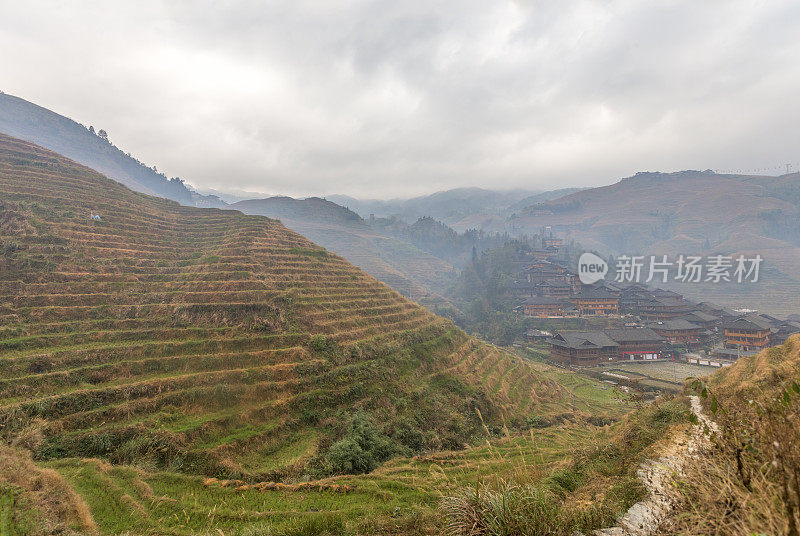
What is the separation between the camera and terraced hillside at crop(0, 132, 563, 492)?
16312mm

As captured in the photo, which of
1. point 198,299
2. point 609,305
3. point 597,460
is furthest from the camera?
point 609,305

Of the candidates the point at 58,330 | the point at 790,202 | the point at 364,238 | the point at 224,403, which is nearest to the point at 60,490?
the point at 224,403

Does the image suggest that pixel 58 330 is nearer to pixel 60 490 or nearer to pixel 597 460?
pixel 60 490

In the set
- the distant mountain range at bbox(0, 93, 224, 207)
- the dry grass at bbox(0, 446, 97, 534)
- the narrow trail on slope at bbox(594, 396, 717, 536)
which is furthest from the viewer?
the distant mountain range at bbox(0, 93, 224, 207)

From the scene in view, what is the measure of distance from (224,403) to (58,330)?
41.9ft

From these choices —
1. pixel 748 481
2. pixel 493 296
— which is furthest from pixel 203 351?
pixel 493 296

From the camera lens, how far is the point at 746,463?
318 centimetres

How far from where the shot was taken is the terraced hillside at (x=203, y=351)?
16.3 metres

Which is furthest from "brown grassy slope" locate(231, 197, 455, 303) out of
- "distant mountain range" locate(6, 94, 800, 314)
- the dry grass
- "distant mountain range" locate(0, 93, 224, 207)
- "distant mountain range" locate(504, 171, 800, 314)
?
the dry grass

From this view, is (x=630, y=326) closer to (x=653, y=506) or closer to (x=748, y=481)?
(x=653, y=506)

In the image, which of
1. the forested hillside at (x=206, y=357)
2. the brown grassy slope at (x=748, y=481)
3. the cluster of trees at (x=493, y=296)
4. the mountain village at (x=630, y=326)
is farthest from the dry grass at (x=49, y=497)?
the cluster of trees at (x=493, y=296)

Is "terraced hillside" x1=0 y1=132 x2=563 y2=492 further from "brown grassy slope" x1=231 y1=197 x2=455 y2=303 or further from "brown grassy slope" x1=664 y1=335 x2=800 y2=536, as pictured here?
"brown grassy slope" x1=231 y1=197 x2=455 y2=303

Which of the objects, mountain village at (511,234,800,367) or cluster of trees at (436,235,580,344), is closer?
mountain village at (511,234,800,367)

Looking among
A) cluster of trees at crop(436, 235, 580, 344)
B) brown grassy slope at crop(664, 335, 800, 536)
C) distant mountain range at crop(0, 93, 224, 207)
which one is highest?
distant mountain range at crop(0, 93, 224, 207)
